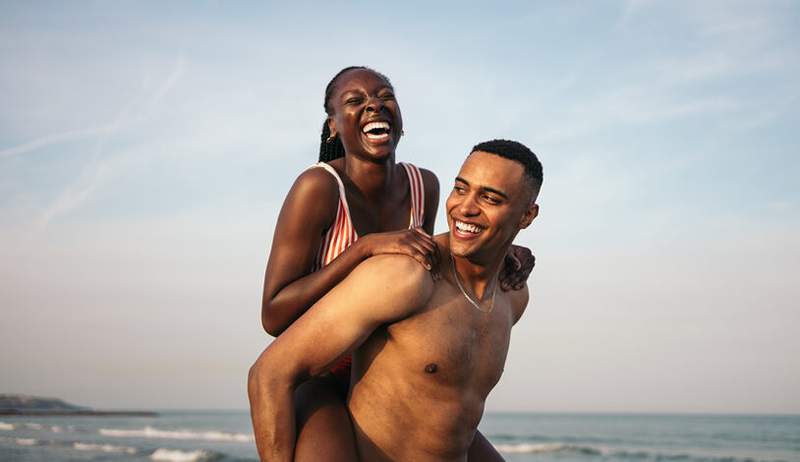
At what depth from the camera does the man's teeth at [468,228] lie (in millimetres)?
3633

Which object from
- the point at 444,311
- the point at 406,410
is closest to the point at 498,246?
the point at 444,311

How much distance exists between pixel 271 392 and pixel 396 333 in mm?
531

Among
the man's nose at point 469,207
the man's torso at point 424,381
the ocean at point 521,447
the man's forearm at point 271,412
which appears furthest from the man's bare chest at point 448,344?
the ocean at point 521,447

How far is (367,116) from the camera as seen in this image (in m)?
4.21

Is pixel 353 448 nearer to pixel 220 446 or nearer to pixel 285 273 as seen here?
pixel 285 273

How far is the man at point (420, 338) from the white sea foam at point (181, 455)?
2672 centimetres

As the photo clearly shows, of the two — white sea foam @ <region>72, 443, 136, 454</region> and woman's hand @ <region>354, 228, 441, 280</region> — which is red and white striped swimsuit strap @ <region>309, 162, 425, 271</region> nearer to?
woman's hand @ <region>354, 228, 441, 280</region>

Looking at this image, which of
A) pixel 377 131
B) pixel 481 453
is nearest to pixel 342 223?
pixel 377 131

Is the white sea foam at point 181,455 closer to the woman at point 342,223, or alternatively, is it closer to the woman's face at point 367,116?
the woman at point 342,223

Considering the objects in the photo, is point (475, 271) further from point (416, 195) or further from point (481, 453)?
point (481, 453)

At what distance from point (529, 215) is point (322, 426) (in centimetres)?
122

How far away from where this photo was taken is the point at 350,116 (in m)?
4.23

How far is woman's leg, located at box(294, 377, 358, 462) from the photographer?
11.7 feet

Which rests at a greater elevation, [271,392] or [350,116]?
[350,116]
